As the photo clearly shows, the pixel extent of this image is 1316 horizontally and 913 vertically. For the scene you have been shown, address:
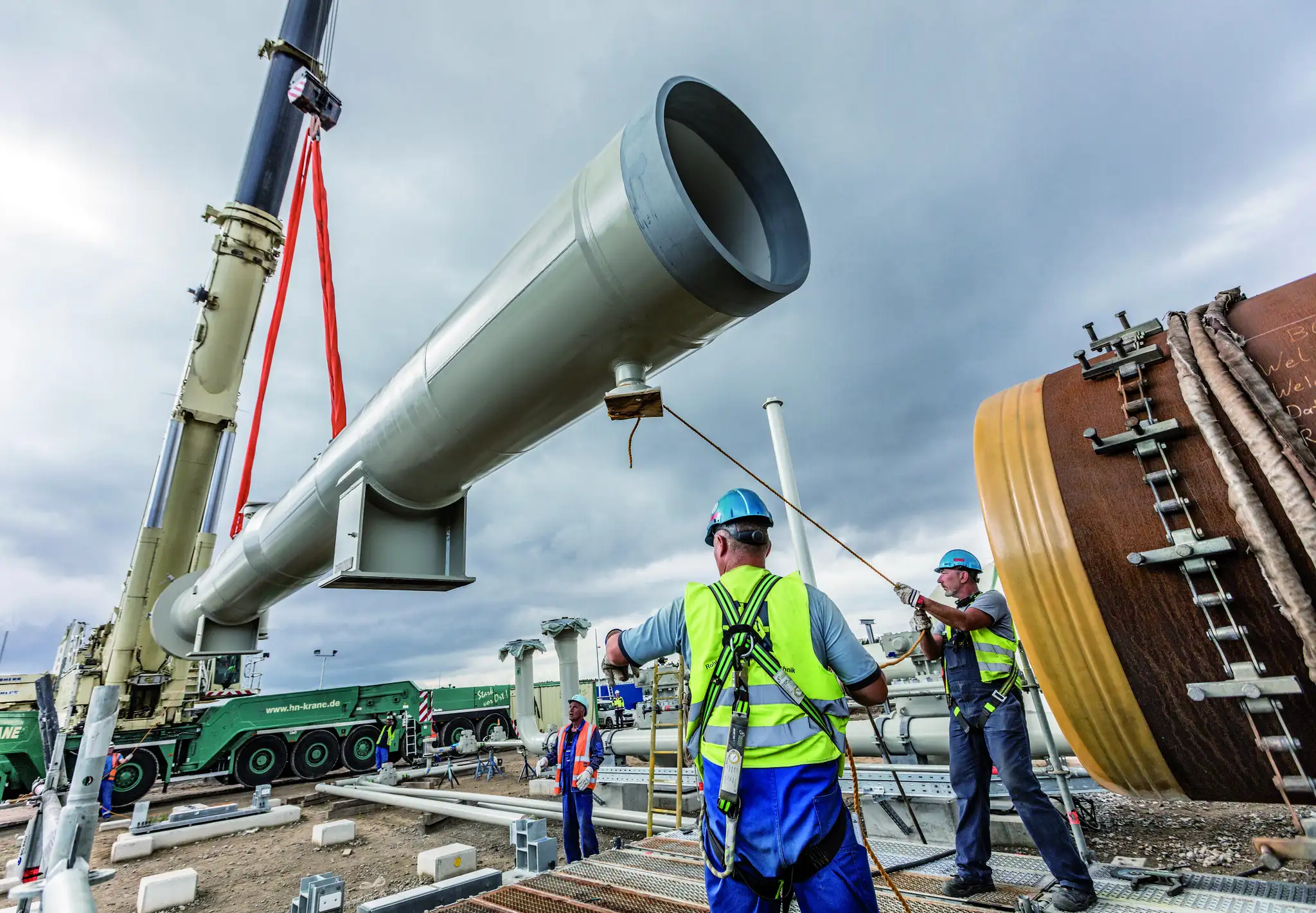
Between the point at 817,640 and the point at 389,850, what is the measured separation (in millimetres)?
7485

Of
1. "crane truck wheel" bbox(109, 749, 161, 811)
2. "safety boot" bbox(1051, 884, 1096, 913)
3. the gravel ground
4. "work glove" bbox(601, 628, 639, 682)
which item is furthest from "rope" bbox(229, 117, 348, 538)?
"crane truck wheel" bbox(109, 749, 161, 811)

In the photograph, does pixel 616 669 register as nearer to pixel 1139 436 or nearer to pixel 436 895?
pixel 1139 436

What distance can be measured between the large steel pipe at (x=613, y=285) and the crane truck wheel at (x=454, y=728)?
625 inches

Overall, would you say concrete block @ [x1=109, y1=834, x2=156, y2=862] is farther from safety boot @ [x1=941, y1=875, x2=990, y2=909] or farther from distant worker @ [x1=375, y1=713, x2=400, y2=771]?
safety boot @ [x1=941, y1=875, x2=990, y2=909]

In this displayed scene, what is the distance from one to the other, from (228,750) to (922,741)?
12916 millimetres

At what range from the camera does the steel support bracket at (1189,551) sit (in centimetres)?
173

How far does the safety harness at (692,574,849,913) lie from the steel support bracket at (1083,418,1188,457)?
107 centimetres

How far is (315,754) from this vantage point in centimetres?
1373

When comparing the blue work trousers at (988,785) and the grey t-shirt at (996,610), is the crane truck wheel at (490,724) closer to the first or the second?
the blue work trousers at (988,785)

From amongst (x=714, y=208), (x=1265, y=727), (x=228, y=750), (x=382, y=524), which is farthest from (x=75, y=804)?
(x=228, y=750)

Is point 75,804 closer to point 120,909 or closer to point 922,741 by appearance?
point 120,909

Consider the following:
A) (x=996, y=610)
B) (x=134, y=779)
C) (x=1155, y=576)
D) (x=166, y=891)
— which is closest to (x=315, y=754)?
(x=134, y=779)

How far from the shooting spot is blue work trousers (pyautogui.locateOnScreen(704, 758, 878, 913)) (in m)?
1.87

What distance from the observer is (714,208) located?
2.40 metres
